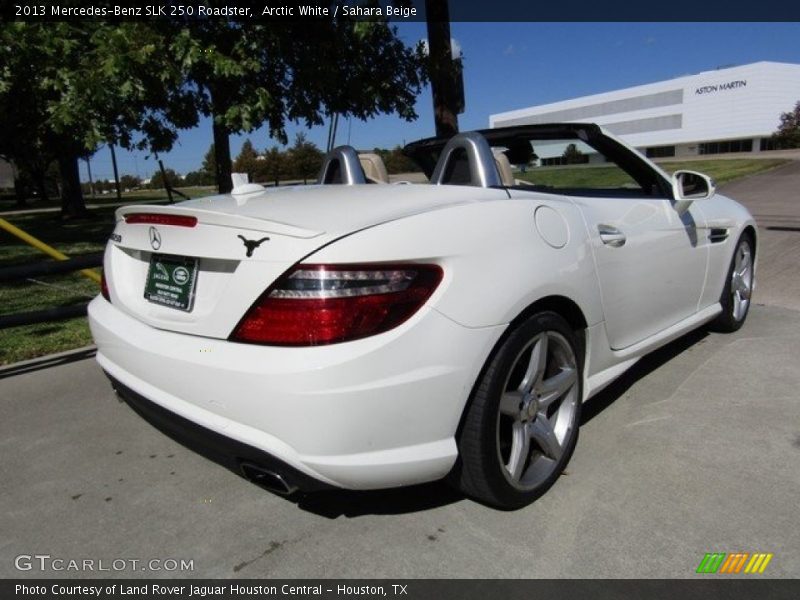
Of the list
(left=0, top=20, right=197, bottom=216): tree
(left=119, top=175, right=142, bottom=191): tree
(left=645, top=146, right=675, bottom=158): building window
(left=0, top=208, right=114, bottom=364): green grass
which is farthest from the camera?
(left=119, top=175, right=142, bottom=191): tree

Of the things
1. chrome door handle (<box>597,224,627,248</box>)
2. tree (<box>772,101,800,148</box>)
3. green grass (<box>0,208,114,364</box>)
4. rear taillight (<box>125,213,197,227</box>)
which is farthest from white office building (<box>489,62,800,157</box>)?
rear taillight (<box>125,213,197,227</box>)

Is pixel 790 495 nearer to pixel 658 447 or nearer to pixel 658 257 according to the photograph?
pixel 658 447

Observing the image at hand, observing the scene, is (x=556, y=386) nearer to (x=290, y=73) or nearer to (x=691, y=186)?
(x=691, y=186)

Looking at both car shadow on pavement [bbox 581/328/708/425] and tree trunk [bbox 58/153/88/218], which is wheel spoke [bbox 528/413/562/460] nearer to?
car shadow on pavement [bbox 581/328/708/425]

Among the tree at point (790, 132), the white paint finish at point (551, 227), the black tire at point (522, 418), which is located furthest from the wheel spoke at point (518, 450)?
the tree at point (790, 132)

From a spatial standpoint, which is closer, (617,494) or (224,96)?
(617,494)

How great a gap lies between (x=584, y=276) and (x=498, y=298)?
2.08 feet

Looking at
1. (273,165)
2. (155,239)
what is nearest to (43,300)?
(155,239)

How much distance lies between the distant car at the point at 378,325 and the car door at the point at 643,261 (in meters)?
0.02

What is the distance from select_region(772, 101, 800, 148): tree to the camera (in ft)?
217

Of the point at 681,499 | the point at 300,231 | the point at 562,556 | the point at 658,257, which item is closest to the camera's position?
the point at 300,231

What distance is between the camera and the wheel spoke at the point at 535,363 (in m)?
2.42

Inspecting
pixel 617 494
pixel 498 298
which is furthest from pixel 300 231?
pixel 617 494

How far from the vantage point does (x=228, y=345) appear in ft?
6.72
